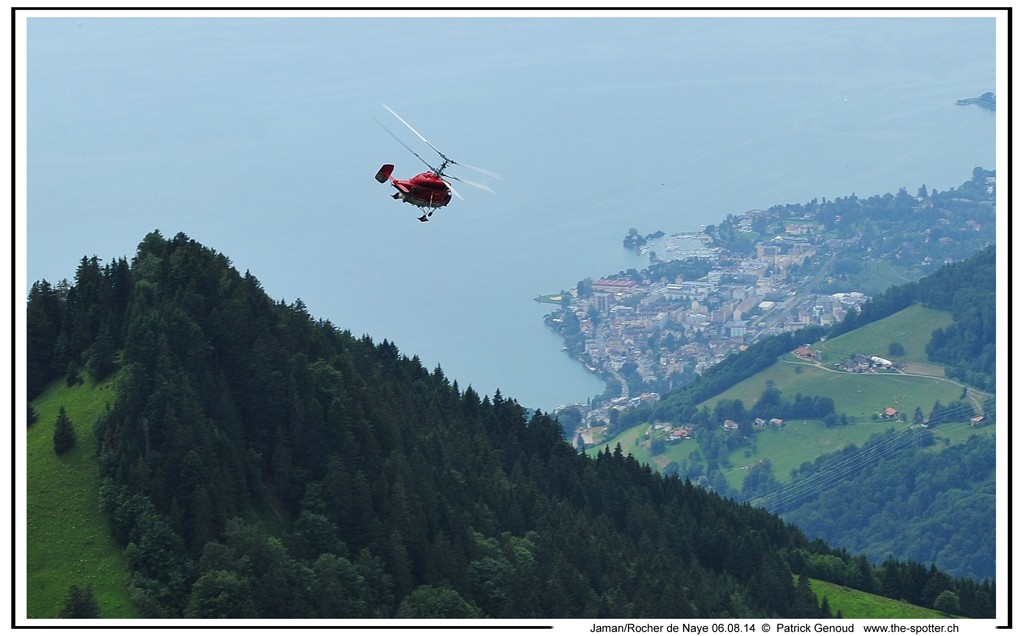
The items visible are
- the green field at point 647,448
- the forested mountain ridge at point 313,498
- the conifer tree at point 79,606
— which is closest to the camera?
the conifer tree at point 79,606

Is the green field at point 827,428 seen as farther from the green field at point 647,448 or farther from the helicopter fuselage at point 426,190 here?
the helicopter fuselage at point 426,190

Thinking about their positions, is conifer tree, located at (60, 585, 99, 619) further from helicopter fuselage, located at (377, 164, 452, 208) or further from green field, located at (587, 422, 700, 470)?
green field, located at (587, 422, 700, 470)

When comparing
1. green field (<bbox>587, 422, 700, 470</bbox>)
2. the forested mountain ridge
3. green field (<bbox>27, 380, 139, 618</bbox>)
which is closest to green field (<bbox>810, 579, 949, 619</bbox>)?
the forested mountain ridge

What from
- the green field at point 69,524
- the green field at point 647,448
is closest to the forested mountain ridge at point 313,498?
the green field at point 69,524

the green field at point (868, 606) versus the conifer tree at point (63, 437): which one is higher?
the conifer tree at point (63, 437)

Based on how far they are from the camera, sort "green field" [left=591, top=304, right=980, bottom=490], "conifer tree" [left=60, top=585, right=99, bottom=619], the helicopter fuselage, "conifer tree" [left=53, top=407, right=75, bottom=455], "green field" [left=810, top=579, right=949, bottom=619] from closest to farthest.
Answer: "conifer tree" [left=60, top=585, right=99, bottom=619] < the helicopter fuselage < "conifer tree" [left=53, top=407, right=75, bottom=455] < "green field" [left=810, top=579, right=949, bottom=619] < "green field" [left=591, top=304, right=980, bottom=490]
